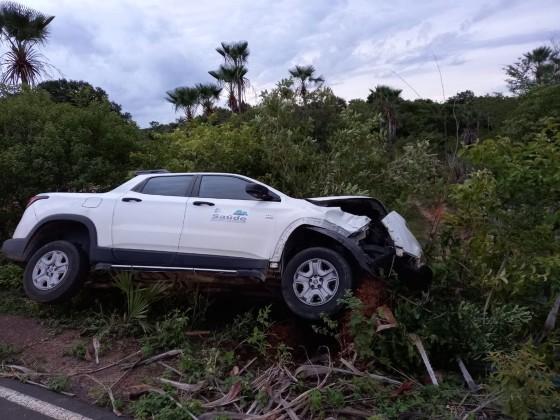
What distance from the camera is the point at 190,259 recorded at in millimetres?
6398

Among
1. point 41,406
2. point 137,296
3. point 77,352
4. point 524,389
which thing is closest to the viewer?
point 524,389

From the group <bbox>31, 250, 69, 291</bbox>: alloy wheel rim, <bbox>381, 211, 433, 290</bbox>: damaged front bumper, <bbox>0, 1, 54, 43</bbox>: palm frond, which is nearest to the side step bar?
<bbox>31, 250, 69, 291</bbox>: alloy wheel rim

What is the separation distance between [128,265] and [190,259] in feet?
2.71

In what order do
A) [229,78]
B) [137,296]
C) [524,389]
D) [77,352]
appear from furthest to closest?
[229,78]
[137,296]
[77,352]
[524,389]

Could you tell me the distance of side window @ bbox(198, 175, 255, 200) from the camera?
661 centimetres

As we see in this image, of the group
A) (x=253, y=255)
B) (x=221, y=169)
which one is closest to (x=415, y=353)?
(x=253, y=255)

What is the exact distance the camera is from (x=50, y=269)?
22.8 feet

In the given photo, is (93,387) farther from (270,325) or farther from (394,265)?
(394,265)

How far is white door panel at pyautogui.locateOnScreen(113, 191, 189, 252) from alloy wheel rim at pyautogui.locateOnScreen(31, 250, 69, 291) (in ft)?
2.49

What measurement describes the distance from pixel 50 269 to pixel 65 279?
314mm

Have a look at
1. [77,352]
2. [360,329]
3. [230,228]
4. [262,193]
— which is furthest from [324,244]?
[77,352]

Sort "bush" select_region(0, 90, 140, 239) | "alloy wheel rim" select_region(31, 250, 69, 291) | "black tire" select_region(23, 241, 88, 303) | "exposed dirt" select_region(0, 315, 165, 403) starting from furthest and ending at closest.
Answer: "bush" select_region(0, 90, 140, 239) < "alloy wheel rim" select_region(31, 250, 69, 291) < "black tire" select_region(23, 241, 88, 303) < "exposed dirt" select_region(0, 315, 165, 403)

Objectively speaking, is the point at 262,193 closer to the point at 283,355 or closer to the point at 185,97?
the point at 283,355

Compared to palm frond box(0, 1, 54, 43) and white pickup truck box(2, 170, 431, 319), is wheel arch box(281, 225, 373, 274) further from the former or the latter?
palm frond box(0, 1, 54, 43)
